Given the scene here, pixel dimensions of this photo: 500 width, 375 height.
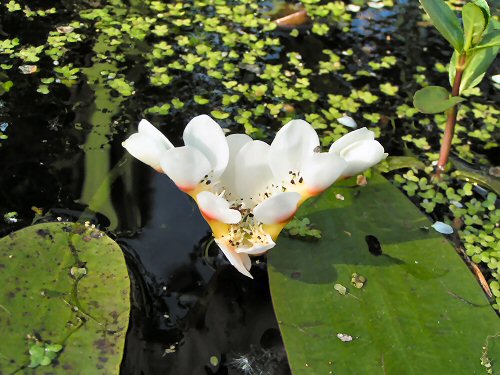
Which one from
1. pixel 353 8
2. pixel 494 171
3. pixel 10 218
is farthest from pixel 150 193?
pixel 353 8

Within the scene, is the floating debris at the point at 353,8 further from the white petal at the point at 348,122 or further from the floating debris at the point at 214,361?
the floating debris at the point at 214,361

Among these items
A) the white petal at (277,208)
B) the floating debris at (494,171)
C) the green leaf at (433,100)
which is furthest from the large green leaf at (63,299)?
the floating debris at (494,171)

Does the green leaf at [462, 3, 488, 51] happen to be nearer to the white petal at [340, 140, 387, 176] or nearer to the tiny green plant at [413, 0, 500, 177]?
the tiny green plant at [413, 0, 500, 177]

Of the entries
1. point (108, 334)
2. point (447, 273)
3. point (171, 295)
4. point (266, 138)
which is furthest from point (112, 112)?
point (447, 273)

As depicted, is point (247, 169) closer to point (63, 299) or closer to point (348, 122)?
point (63, 299)

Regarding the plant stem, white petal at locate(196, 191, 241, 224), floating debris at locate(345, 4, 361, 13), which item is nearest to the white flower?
white petal at locate(196, 191, 241, 224)

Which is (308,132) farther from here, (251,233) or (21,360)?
(21,360)

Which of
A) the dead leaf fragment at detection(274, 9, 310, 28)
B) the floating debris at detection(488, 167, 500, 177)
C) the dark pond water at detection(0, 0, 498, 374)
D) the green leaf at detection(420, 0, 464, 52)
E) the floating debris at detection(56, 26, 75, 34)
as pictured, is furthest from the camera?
the dead leaf fragment at detection(274, 9, 310, 28)

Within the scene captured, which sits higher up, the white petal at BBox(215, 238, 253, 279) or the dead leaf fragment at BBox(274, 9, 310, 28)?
the white petal at BBox(215, 238, 253, 279)
